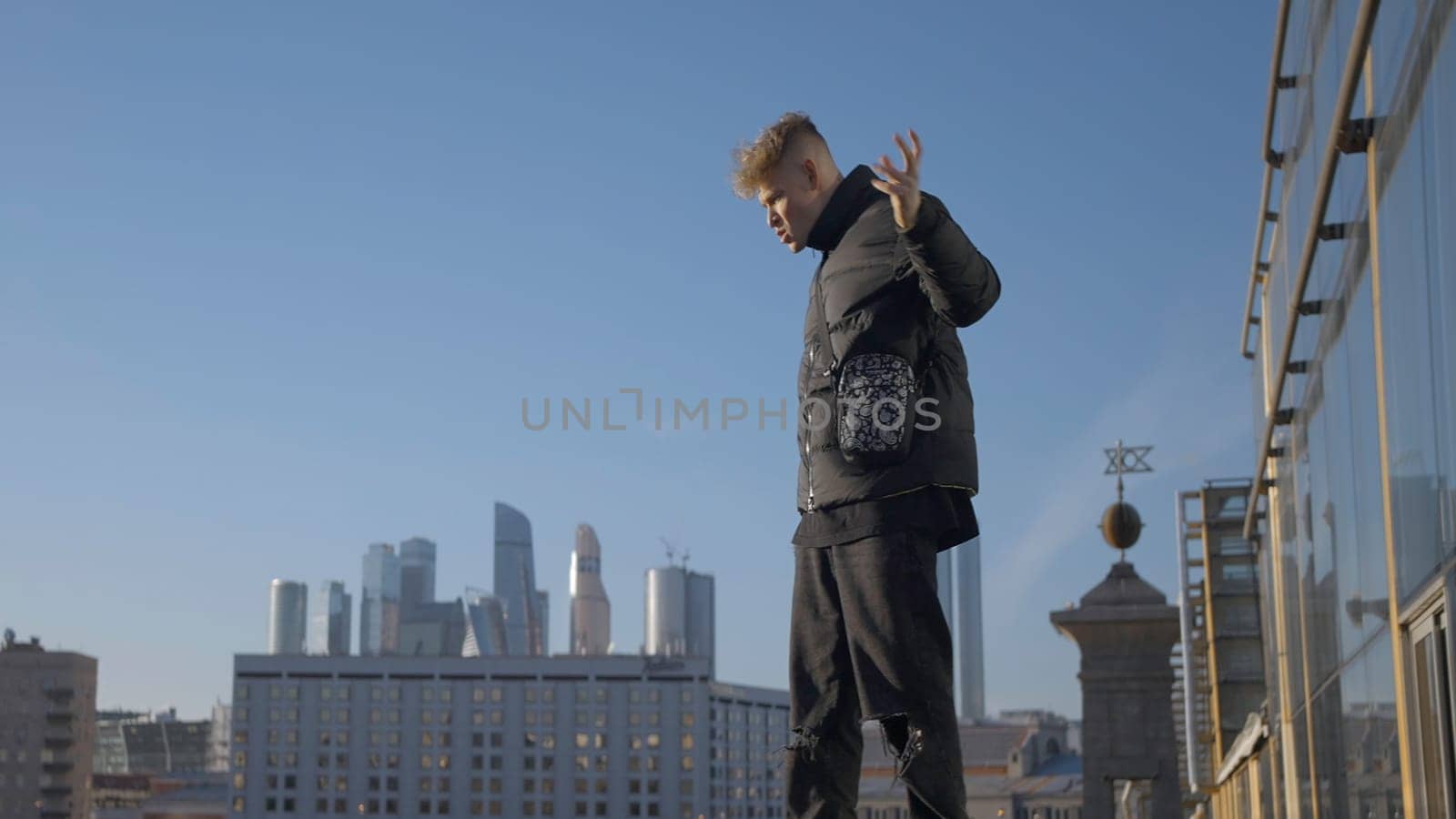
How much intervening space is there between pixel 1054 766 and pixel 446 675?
59224 millimetres

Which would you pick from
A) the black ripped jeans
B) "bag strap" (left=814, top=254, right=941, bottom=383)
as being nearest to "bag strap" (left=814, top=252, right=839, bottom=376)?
"bag strap" (left=814, top=254, right=941, bottom=383)

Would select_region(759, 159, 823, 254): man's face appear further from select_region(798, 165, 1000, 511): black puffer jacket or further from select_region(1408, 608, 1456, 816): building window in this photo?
select_region(1408, 608, 1456, 816): building window

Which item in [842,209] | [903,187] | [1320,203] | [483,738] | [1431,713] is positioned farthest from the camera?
[483,738]

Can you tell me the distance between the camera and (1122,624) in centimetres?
1723

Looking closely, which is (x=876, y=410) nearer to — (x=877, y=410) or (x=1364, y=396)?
(x=877, y=410)

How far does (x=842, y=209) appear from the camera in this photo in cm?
394

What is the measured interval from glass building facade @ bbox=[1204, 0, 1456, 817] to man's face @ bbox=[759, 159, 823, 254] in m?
1.46

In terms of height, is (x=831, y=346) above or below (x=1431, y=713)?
above

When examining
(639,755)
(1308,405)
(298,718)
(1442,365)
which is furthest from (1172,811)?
(298,718)

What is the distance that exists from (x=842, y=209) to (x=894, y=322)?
15.1 inches

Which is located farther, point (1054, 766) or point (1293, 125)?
point (1054, 766)

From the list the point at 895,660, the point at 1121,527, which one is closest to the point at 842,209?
the point at 895,660

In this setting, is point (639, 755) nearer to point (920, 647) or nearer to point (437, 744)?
point (437, 744)

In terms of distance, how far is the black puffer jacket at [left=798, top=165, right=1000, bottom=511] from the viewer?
3.53 metres
